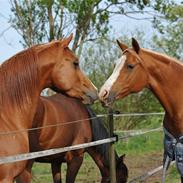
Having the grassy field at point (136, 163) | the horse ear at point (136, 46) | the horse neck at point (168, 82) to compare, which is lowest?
the grassy field at point (136, 163)

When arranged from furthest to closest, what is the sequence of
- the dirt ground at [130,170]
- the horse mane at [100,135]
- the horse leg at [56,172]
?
the dirt ground at [130,170] → the horse mane at [100,135] → the horse leg at [56,172]

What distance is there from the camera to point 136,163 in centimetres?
1035

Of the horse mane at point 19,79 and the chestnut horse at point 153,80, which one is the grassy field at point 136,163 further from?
the horse mane at point 19,79

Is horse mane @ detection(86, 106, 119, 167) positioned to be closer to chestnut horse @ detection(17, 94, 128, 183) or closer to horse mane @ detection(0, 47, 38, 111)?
chestnut horse @ detection(17, 94, 128, 183)

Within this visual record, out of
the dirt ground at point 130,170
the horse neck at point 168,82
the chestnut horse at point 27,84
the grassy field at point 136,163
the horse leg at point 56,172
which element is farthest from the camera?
the grassy field at point 136,163

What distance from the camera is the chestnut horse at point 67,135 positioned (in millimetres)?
6290

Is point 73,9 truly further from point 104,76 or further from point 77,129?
point 77,129

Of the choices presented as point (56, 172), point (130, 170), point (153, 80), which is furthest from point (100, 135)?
point (153, 80)

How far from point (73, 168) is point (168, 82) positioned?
262 centimetres

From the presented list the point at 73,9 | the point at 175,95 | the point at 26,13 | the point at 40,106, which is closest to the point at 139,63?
the point at 175,95

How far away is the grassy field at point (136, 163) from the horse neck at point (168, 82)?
3568 millimetres

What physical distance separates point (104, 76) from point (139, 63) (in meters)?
9.23

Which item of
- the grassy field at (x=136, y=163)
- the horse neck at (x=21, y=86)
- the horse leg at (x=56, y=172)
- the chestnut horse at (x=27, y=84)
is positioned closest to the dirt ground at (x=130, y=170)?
the grassy field at (x=136, y=163)

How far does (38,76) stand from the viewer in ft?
15.6
